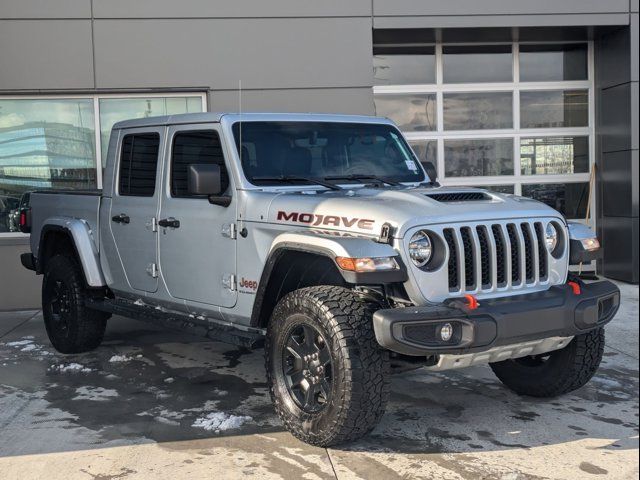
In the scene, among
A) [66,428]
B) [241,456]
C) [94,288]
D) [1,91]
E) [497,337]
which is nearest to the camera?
[497,337]

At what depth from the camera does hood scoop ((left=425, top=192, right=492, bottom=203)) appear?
4336mm

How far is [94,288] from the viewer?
623cm

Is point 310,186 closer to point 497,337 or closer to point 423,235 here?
point 423,235

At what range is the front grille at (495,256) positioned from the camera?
4016 mm

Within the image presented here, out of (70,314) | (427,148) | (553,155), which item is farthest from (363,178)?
(553,155)

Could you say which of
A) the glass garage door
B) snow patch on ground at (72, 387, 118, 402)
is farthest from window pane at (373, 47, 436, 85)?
snow patch on ground at (72, 387, 118, 402)

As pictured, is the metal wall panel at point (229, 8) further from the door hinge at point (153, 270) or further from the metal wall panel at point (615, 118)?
the door hinge at point (153, 270)

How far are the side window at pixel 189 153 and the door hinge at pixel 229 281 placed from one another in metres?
0.75

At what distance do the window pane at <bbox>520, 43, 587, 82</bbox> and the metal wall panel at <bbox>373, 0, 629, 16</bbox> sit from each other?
110cm

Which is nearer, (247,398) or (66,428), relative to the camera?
(66,428)

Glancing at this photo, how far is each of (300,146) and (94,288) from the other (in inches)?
91.2

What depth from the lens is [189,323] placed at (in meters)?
5.18

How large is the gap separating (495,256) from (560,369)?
1.20 m

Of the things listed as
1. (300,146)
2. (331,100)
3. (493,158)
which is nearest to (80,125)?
(331,100)
